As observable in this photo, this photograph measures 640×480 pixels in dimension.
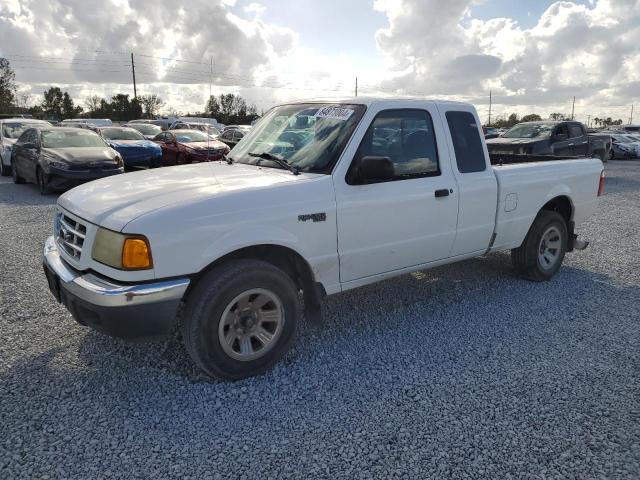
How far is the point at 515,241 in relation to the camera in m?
5.13

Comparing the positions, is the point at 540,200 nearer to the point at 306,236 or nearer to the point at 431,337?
the point at 431,337

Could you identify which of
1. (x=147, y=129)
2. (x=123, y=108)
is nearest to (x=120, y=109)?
(x=123, y=108)

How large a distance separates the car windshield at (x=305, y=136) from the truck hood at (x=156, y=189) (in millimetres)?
146

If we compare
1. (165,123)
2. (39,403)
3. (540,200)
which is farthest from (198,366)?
(165,123)

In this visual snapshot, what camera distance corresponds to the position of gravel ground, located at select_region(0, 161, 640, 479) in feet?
8.31

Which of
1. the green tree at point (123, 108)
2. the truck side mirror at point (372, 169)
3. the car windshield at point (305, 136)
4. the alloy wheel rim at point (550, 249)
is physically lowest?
the alloy wheel rim at point (550, 249)

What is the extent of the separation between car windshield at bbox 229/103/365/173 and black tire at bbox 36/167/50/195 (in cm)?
848

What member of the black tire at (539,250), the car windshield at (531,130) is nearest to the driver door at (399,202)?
the black tire at (539,250)

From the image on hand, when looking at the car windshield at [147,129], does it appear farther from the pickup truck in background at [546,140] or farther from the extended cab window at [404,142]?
the extended cab window at [404,142]

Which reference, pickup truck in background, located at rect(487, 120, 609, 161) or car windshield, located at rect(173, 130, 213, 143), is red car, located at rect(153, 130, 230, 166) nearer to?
car windshield, located at rect(173, 130, 213, 143)

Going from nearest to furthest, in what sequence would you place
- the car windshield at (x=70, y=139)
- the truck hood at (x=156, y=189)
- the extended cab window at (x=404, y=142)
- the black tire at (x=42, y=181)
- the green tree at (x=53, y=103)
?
the truck hood at (x=156, y=189) < the extended cab window at (x=404, y=142) < the black tire at (x=42, y=181) < the car windshield at (x=70, y=139) < the green tree at (x=53, y=103)

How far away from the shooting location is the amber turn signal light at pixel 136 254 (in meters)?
2.84

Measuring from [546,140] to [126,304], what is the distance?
46.9 feet

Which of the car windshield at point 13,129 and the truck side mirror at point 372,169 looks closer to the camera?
the truck side mirror at point 372,169
